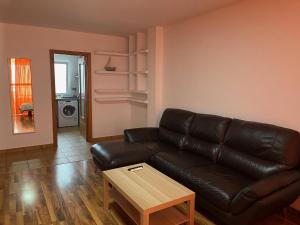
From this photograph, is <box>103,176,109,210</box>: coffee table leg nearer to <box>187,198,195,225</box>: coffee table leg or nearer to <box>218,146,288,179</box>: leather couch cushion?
<box>187,198,195,225</box>: coffee table leg

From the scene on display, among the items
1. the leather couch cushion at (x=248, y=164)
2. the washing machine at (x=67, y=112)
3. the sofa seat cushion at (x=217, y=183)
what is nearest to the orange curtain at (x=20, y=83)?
the washing machine at (x=67, y=112)

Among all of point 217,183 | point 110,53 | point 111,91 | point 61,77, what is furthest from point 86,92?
point 217,183

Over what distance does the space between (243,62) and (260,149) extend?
1160 mm

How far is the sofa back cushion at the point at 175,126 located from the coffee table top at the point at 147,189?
3.31 ft

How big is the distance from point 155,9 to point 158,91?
1.58 metres

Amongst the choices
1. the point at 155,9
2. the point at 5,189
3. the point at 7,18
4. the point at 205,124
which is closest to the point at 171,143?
the point at 205,124

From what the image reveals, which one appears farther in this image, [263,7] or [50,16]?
[50,16]

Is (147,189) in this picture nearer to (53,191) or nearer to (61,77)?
(53,191)

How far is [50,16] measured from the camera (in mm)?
3611

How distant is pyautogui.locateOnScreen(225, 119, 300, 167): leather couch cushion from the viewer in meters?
2.23

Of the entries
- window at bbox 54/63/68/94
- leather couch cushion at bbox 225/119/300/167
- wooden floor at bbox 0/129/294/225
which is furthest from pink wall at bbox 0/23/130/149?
leather couch cushion at bbox 225/119/300/167

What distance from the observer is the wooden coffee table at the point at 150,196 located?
1849 millimetres

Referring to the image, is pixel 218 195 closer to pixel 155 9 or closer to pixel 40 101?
pixel 155 9

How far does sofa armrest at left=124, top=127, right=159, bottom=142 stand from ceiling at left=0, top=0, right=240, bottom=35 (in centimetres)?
181
